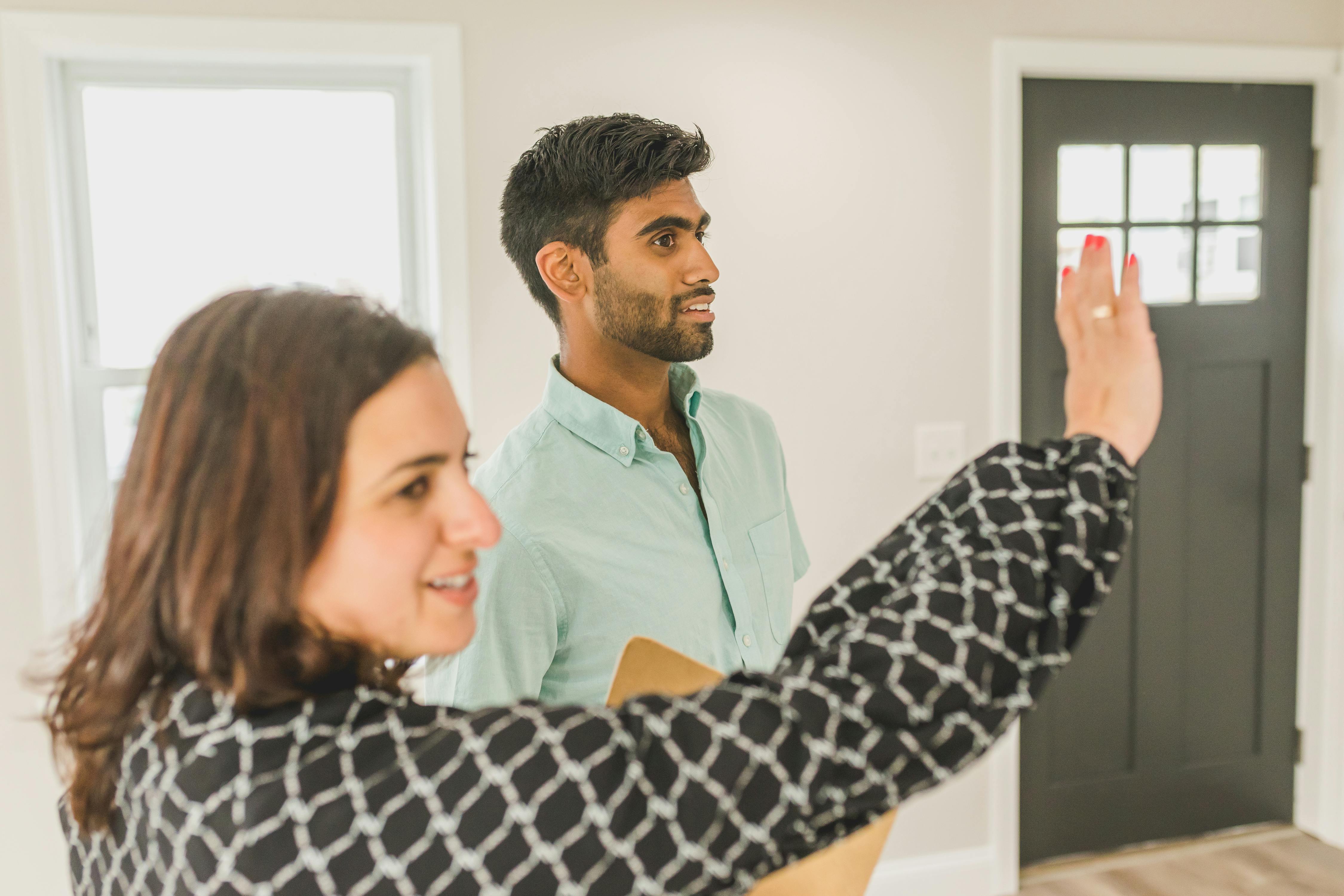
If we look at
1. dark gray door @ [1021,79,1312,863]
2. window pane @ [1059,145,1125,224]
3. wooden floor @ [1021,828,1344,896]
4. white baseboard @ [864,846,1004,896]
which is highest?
window pane @ [1059,145,1125,224]

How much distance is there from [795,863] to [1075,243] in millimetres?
1996

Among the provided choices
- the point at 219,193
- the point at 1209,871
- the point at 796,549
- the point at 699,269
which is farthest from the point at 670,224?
the point at 1209,871

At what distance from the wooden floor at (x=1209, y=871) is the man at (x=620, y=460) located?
1.65m

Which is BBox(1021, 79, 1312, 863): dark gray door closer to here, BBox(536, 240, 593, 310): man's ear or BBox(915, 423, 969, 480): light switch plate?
BBox(915, 423, 969, 480): light switch plate

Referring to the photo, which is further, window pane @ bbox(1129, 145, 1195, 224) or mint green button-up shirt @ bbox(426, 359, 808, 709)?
window pane @ bbox(1129, 145, 1195, 224)

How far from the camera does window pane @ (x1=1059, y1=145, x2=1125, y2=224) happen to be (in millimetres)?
2203

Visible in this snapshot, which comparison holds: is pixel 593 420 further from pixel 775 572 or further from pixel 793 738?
pixel 793 738

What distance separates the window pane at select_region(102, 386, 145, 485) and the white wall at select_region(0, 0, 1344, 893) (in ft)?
0.47

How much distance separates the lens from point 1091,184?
222 cm

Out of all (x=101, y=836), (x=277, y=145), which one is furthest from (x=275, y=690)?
(x=277, y=145)

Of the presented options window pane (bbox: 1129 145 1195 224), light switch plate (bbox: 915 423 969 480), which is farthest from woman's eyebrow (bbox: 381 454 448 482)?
window pane (bbox: 1129 145 1195 224)

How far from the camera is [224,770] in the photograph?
0.53 meters

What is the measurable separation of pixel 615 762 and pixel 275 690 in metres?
0.19

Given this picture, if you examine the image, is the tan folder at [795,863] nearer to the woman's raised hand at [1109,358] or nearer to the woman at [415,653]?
the woman at [415,653]
